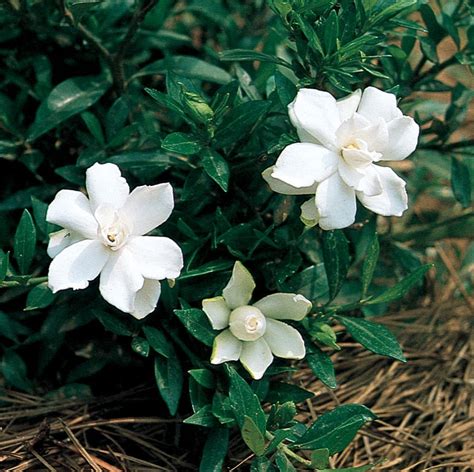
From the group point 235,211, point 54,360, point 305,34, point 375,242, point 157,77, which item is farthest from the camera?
point 157,77

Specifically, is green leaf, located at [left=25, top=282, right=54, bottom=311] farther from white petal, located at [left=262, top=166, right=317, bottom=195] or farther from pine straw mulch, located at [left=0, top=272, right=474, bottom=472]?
white petal, located at [left=262, top=166, right=317, bottom=195]

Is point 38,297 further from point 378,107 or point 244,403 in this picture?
point 378,107

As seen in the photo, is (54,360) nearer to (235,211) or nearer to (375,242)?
(235,211)

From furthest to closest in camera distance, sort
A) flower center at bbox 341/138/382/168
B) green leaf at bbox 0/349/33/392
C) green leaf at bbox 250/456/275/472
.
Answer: green leaf at bbox 0/349/33/392, green leaf at bbox 250/456/275/472, flower center at bbox 341/138/382/168

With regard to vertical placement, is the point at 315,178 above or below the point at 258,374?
above

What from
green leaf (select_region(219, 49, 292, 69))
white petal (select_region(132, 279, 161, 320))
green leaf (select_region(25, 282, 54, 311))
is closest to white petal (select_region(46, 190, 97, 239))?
white petal (select_region(132, 279, 161, 320))

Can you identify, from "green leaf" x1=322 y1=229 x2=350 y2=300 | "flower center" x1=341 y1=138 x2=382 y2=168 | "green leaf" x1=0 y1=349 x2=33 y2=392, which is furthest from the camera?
"green leaf" x1=0 y1=349 x2=33 y2=392

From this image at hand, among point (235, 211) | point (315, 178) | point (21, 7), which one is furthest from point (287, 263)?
point (21, 7)
